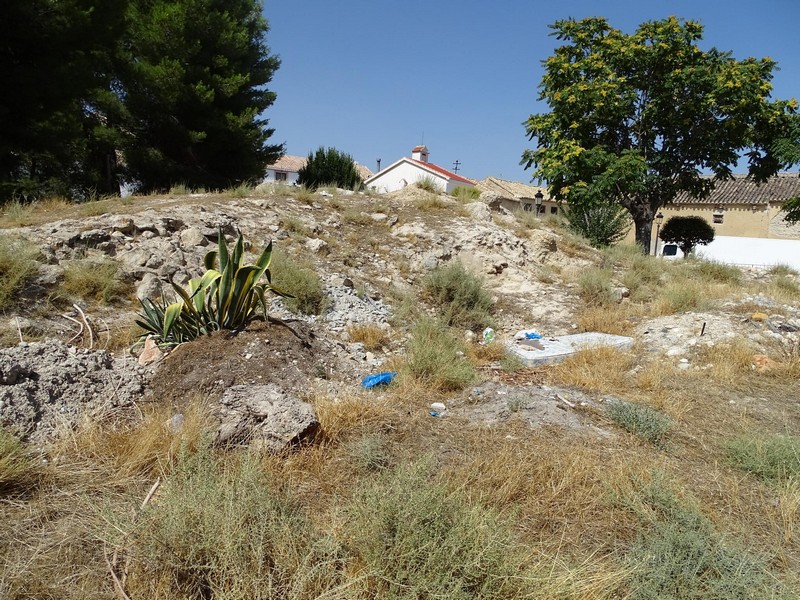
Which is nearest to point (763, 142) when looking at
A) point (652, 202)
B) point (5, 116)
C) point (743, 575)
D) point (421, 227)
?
point (652, 202)

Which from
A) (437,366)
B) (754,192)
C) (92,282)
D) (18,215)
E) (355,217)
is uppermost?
(754,192)

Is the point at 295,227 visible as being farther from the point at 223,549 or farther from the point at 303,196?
the point at 223,549

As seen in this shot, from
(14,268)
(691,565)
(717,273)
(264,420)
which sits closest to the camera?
(691,565)

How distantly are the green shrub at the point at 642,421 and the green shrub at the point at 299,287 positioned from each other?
10.3ft

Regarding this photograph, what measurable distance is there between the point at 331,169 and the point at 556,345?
445 inches

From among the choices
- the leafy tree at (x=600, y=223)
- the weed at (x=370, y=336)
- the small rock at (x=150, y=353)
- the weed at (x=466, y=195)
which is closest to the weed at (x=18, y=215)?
the small rock at (x=150, y=353)

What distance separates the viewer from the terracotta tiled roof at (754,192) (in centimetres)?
2423

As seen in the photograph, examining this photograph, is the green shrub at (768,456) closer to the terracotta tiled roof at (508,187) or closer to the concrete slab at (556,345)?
the concrete slab at (556,345)

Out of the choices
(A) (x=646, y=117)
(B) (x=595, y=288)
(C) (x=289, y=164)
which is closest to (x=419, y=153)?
(C) (x=289, y=164)

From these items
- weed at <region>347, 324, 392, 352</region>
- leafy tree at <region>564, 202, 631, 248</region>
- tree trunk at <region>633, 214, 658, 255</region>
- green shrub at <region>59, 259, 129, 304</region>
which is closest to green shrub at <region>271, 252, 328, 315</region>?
weed at <region>347, 324, 392, 352</region>

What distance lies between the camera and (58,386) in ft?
9.09

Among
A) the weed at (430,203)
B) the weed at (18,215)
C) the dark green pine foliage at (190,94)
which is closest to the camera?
the weed at (18,215)

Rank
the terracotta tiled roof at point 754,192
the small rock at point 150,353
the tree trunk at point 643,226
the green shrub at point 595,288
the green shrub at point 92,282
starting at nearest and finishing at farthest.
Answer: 1. the small rock at point 150,353
2. the green shrub at point 92,282
3. the green shrub at point 595,288
4. the tree trunk at point 643,226
5. the terracotta tiled roof at point 754,192

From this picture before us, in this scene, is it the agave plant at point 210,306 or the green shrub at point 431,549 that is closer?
the green shrub at point 431,549
